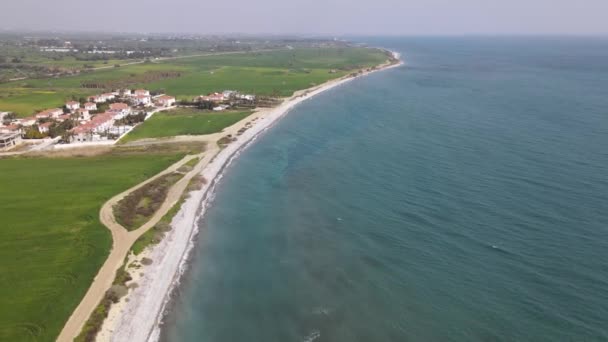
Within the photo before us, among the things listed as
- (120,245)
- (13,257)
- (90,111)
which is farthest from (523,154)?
(90,111)

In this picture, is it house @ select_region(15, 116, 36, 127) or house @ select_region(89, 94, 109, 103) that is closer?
house @ select_region(15, 116, 36, 127)

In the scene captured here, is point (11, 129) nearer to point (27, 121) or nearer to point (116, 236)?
point (27, 121)

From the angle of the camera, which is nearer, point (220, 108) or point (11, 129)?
point (11, 129)

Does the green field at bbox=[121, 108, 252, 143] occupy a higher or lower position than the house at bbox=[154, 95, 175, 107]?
lower

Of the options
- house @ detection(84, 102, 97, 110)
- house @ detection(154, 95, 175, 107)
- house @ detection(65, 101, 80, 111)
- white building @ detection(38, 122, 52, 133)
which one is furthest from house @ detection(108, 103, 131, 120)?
white building @ detection(38, 122, 52, 133)

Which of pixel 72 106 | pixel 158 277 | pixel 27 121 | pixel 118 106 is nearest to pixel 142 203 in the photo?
pixel 158 277

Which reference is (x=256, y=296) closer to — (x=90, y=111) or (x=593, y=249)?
(x=593, y=249)

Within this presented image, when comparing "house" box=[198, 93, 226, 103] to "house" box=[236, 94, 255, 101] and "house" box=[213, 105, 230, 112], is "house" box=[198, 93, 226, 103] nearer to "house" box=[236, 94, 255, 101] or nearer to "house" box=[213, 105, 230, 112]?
"house" box=[213, 105, 230, 112]
